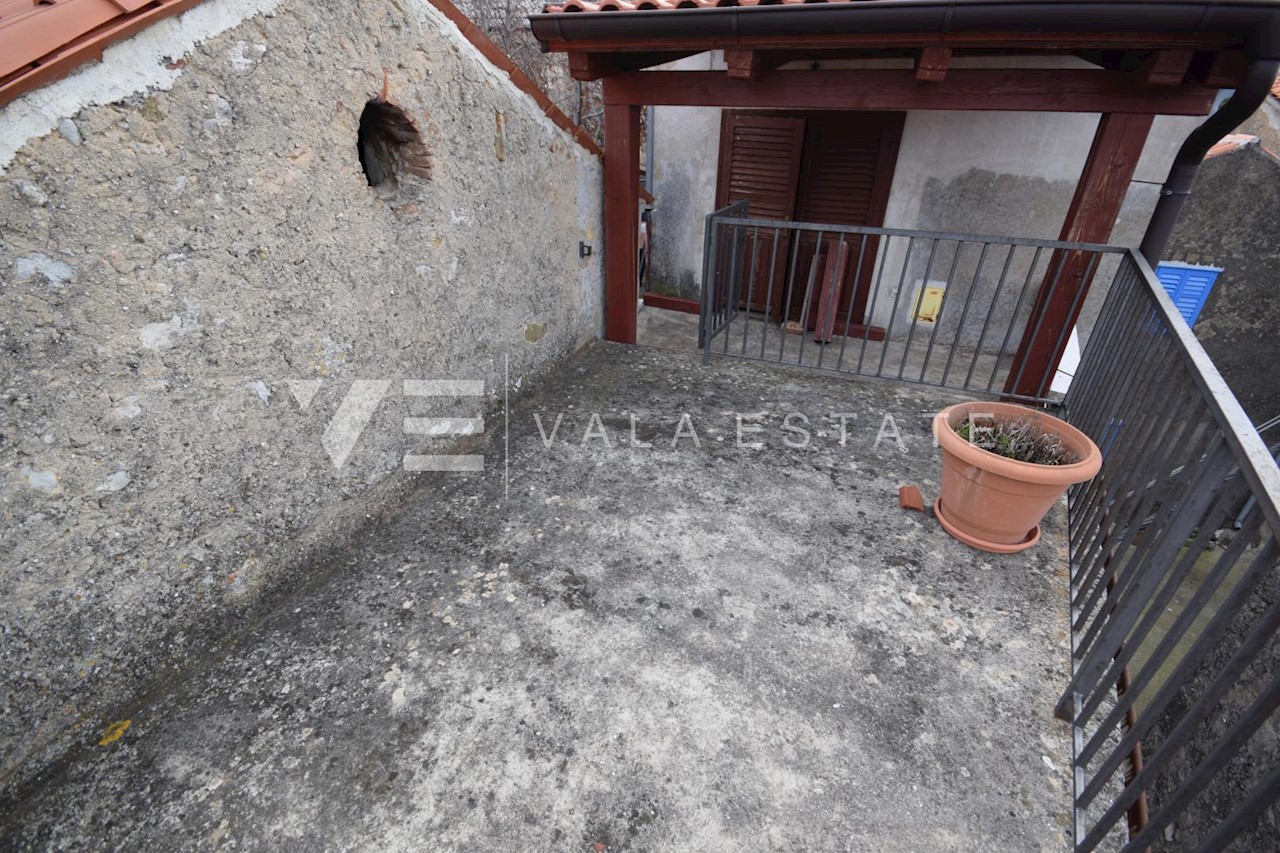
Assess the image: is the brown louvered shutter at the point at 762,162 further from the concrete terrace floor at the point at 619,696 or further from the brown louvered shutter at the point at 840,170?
the concrete terrace floor at the point at 619,696

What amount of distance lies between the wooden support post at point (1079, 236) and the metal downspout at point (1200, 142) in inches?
7.8

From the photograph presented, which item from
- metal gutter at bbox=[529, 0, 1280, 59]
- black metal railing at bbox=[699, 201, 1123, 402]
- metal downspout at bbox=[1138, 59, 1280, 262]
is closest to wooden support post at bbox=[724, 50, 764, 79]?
metal gutter at bbox=[529, 0, 1280, 59]

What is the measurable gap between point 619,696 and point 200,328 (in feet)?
6.05

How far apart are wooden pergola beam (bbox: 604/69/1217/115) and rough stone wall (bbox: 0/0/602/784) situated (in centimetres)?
162

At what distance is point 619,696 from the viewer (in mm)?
1904

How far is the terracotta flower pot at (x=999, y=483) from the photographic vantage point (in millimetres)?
2230

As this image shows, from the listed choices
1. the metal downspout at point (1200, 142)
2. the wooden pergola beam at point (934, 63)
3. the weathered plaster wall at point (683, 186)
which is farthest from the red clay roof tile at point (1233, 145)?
the weathered plaster wall at point (683, 186)

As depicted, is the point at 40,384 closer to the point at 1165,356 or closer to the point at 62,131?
the point at 62,131

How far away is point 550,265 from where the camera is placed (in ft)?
13.0

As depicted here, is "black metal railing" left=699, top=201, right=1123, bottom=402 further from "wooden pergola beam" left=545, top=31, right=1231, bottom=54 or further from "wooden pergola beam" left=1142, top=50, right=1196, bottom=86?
"wooden pergola beam" left=1142, top=50, right=1196, bottom=86

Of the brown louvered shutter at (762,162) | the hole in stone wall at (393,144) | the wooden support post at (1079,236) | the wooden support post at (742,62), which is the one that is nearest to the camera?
the hole in stone wall at (393,144)

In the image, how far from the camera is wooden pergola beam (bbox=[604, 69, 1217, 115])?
10.3 feet

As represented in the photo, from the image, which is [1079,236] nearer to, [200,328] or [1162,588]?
[1162,588]

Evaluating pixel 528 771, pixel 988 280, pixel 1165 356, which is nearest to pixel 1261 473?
pixel 1165 356
